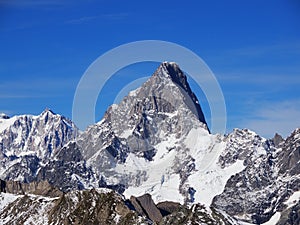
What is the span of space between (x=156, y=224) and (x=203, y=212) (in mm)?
11786

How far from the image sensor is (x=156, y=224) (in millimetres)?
192000

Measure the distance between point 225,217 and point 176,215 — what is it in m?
12.0

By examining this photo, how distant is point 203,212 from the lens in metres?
189

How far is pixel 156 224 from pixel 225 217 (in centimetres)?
1624

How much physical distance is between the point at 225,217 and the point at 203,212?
18.9 feet

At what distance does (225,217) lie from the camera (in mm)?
190500

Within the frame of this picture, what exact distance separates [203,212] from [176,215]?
6417mm

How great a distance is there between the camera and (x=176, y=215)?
18738 cm

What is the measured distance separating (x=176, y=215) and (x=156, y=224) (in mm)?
7025
